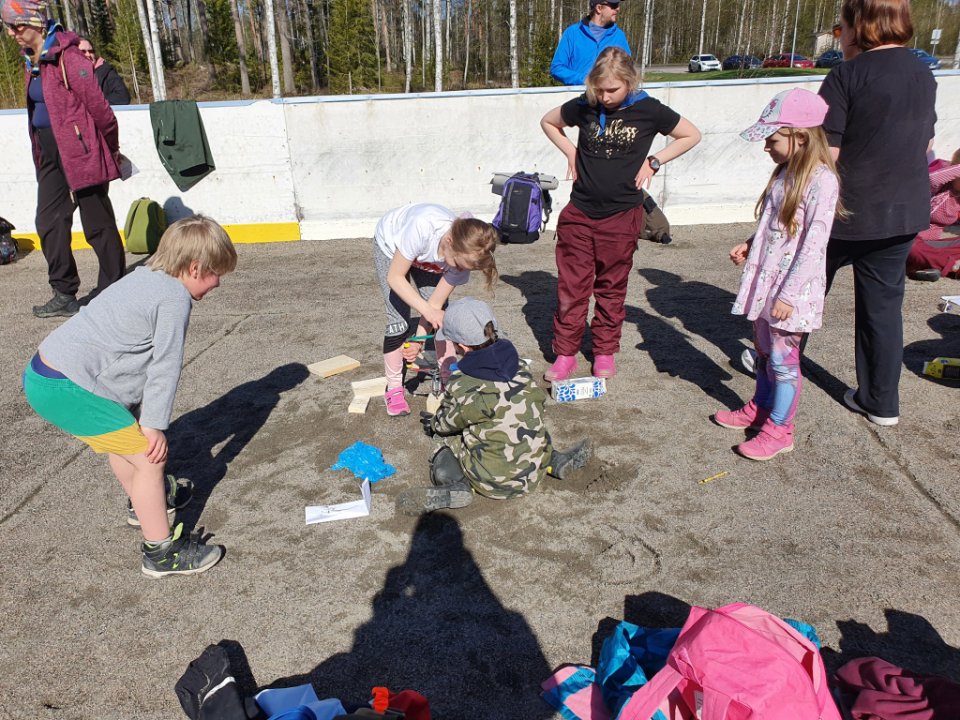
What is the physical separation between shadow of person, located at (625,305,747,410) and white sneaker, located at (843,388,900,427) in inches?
24.9

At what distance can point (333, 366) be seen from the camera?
510 centimetres

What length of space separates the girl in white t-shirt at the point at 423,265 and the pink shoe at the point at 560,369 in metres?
0.82

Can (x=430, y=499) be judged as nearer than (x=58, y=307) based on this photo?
Yes

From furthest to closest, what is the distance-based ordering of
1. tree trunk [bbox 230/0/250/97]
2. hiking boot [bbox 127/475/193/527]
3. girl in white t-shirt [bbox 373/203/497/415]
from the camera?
tree trunk [bbox 230/0/250/97]
girl in white t-shirt [bbox 373/203/497/415]
hiking boot [bbox 127/475/193/527]

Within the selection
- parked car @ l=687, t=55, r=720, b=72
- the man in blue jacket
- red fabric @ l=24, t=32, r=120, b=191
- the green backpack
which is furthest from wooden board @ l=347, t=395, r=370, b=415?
parked car @ l=687, t=55, r=720, b=72

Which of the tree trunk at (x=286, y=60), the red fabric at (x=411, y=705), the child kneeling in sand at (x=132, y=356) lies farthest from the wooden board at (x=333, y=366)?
the tree trunk at (x=286, y=60)

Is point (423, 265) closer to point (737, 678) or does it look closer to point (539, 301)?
point (539, 301)

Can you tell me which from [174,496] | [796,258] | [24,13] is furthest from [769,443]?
[24,13]

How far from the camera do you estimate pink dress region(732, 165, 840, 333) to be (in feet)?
10.8

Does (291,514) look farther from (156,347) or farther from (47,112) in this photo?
(47,112)

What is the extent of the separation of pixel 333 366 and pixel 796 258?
3308mm

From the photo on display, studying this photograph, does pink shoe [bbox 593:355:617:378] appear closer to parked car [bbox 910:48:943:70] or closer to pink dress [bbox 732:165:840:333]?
pink dress [bbox 732:165:840:333]

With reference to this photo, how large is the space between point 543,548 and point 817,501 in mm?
1458

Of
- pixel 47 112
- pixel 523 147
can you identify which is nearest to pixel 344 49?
pixel 523 147
